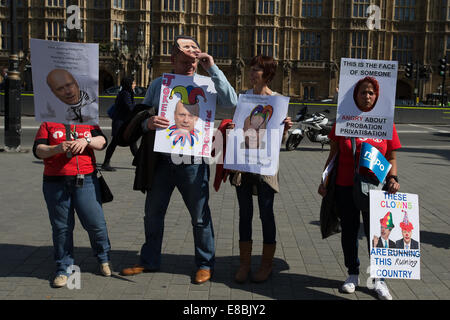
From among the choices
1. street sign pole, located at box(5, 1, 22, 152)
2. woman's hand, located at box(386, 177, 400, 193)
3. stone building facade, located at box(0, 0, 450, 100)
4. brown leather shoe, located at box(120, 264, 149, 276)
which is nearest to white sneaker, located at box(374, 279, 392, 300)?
woman's hand, located at box(386, 177, 400, 193)

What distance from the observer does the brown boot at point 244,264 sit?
4562 mm

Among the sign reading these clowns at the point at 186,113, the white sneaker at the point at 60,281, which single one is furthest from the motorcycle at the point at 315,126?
the white sneaker at the point at 60,281

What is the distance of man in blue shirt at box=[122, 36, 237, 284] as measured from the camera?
14.2ft

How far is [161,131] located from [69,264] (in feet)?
4.57

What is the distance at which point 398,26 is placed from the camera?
52594mm

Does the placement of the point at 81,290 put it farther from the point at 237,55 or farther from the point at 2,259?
the point at 237,55

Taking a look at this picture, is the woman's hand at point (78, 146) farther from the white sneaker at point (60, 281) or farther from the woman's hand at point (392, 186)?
the woman's hand at point (392, 186)

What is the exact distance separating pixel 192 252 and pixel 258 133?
168 cm

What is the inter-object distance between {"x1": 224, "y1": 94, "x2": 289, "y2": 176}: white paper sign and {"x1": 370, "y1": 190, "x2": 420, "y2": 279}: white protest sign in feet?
2.85

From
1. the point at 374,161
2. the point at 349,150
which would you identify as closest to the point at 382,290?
the point at 374,161

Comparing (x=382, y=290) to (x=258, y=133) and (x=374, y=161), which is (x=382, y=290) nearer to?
(x=374, y=161)

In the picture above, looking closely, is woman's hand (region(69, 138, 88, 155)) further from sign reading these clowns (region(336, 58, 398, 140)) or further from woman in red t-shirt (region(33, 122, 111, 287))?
sign reading these clowns (region(336, 58, 398, 140))

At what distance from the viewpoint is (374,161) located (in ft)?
13.7
